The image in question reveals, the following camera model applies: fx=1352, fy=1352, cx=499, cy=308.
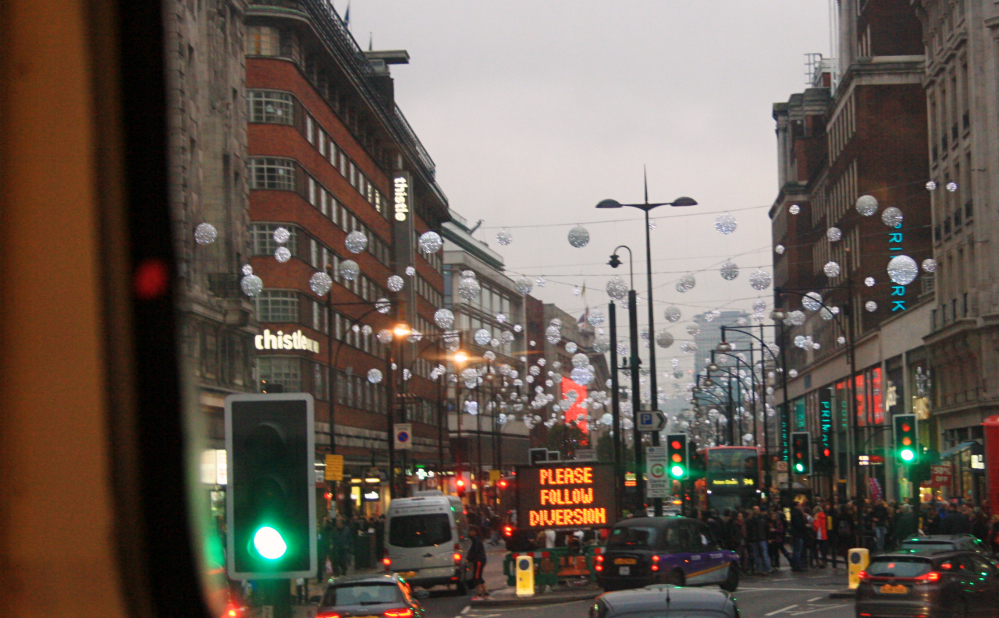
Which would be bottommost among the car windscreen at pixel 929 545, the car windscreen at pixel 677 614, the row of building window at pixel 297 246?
the car windscreen at pixel 929 545

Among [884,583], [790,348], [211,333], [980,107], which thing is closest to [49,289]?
[884,583]

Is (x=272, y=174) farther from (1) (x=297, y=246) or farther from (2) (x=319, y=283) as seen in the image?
(2) (x=319, y=283)

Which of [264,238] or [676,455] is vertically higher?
[264,238]

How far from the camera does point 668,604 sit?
11.7 metres

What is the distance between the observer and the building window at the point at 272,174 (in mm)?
56656

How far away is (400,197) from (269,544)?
7892cm

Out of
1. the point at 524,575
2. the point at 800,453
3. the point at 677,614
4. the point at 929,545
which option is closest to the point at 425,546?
the point at 524,575

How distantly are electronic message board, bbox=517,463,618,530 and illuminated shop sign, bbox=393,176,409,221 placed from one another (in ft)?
175

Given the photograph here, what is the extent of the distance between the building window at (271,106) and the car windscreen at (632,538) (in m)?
34.7

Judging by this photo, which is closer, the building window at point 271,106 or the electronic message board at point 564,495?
the electronic message board at point 564,495

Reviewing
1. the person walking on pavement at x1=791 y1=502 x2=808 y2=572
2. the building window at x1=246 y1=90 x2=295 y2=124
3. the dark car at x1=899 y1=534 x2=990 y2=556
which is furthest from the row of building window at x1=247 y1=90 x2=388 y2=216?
the dark car at x1=899 y1=534 x2=990 y2=556

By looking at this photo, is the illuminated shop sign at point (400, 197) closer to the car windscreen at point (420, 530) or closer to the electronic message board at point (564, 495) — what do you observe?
the car windscreen at point (420, 530)

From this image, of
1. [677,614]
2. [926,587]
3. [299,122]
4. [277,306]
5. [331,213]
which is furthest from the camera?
[331,213]

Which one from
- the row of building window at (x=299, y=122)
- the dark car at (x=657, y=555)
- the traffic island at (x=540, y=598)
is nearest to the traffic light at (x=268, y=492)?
the dark car at (x=657, y=555)
